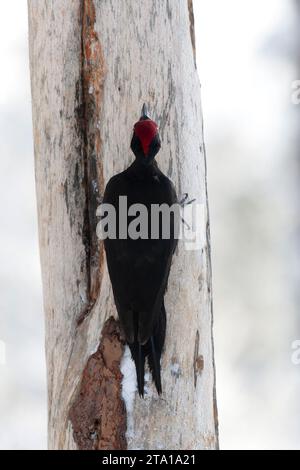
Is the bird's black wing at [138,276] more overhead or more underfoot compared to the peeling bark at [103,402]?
more overhead

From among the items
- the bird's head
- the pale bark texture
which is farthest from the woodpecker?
the pale bark texture

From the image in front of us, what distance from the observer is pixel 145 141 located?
2.83 meters

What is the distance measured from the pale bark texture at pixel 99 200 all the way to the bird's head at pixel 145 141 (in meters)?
0.17

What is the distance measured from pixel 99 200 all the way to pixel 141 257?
0.32 metres

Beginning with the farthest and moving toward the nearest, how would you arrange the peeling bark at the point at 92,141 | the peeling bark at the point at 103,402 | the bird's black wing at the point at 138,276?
1. the peeling bark at the point at 92,141
2. the peeling bark at the point at 103,402
3. the bird's black wing at the point at 138,276

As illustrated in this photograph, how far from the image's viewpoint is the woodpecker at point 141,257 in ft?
9.10

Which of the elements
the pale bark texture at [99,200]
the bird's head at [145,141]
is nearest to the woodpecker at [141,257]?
the bird's head at [145,141]

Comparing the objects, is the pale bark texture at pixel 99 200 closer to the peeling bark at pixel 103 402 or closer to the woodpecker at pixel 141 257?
the peeling bark at pixel 103 402

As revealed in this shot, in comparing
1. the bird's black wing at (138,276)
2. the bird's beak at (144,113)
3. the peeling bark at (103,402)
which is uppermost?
the bird's beak at (144,113)

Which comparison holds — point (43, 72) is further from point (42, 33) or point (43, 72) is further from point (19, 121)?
point (19, 121)

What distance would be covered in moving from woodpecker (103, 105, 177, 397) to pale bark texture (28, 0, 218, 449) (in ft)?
0.44

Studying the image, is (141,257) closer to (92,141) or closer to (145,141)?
(145,141)

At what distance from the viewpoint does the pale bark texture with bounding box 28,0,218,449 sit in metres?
2.94

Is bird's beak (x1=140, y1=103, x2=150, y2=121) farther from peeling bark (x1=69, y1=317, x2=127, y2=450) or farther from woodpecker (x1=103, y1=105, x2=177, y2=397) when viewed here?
peeling bark (x1=69, y1=317, x2=127, y2=450)
